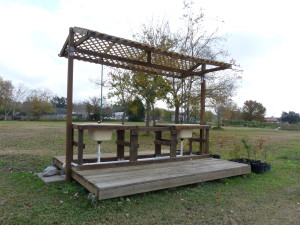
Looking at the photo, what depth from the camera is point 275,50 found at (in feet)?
28.8

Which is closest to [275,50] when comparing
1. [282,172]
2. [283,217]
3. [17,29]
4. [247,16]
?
[247,16]

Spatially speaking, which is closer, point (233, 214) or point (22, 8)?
point (233, 214)

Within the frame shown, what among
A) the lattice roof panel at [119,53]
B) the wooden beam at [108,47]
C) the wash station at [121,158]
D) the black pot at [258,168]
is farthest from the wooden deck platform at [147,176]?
the wooden beam at [108,47]

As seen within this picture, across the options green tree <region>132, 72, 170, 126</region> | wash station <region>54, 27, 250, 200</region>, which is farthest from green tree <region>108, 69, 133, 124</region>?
wash station <region>54, 27, 250, 200</region>

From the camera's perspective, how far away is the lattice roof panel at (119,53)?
143 inches

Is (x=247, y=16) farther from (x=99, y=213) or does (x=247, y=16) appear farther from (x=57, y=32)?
(x=99, y=213)

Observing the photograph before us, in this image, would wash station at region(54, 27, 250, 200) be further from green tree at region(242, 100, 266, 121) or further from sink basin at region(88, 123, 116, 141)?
green tree at region(242, 100, 266, 121)

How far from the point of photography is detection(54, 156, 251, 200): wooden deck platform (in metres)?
2.78

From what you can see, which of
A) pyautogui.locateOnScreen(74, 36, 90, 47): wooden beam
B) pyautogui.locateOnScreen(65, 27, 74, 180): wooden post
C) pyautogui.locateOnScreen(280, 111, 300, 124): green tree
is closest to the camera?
pyautogui.locateOnScreen(74, 36, 90, 47): wooden beam

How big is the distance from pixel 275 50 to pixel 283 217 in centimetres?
788

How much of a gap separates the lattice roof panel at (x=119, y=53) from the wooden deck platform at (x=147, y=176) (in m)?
2.06

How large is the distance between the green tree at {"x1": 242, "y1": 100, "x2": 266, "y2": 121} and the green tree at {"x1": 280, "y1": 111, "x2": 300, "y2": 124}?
746 cm

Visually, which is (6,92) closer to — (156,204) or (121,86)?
(121,86)

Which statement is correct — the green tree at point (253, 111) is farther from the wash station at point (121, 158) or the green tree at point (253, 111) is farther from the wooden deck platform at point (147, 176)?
the wooden deck platform at point (147, 176)
